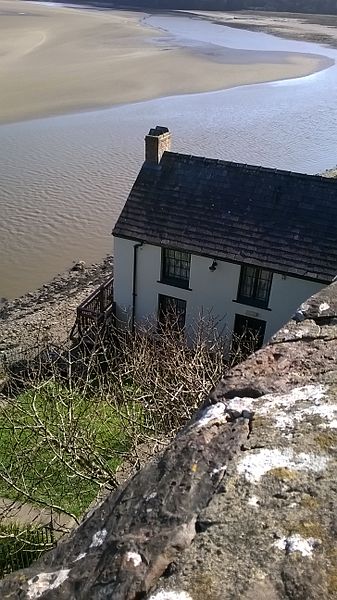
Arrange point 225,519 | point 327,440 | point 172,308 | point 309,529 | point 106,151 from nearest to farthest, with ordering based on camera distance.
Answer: point 309,529, point 225,519, point 327,440, point 172,308, point 106,151

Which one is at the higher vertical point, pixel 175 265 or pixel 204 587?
pixel 204 587

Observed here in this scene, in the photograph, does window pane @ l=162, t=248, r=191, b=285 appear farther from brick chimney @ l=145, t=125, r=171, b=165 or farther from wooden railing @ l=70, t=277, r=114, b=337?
brick chimney @ l=145, t=125, r=171, b=165

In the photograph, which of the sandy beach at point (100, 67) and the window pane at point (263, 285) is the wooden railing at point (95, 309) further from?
the sandy beach at point (100, 67)

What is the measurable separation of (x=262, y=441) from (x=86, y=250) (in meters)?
23.4

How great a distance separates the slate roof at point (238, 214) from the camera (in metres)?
15.6

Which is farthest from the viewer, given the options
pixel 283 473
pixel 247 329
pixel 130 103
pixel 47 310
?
pixel 130 103

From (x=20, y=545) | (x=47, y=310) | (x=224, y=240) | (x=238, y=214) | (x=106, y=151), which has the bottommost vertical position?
(x=47, y=310)

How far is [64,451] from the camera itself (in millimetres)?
9766

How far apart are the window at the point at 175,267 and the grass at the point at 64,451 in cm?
501

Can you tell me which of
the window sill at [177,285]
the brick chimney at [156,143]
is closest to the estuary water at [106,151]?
the window sill at [177,285]

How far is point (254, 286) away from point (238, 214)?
205 cm

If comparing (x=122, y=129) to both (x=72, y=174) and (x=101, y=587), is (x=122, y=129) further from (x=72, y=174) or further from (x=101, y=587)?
(x=101, y=587)

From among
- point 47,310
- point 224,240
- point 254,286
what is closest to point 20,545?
point 254,286

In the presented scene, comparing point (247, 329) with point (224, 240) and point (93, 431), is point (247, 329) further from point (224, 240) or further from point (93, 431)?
point (93, 431)
